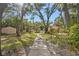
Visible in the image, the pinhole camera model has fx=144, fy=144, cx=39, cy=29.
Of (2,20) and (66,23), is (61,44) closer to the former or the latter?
(66,23)

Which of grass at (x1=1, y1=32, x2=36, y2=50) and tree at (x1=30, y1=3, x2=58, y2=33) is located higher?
tree at (x1=30, y1=3, x2=58, y2=33)

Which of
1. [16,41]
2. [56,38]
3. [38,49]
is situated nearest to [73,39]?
[56,38]

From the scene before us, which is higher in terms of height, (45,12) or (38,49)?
(45,12)

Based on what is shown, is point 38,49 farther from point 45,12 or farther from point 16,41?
point 45,12

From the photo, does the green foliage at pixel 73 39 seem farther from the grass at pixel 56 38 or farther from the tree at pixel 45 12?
the tree at pixel 45 12

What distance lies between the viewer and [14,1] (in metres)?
1.33

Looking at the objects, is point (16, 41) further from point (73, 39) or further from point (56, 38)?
point (73, 39)

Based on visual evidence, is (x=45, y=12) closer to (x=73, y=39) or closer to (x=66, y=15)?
(x=66, y=15)

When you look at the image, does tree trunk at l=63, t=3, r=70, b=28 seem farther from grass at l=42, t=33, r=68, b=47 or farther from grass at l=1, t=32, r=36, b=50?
grass at l=1, t=32, r=36, b=50

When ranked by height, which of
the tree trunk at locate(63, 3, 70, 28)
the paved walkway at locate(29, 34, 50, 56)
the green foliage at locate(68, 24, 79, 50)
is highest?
the tree trunk at locate(63, 3, 70, 28)

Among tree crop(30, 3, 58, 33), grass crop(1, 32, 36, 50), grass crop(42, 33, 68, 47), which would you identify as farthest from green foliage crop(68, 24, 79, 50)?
grass crop(1, 32, 36, 50)

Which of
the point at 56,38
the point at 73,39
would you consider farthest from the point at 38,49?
the point at 73,39

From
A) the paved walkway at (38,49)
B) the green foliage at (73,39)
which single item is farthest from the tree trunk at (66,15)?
the paved walkway at (38,49)

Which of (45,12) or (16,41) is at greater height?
(45,12)
